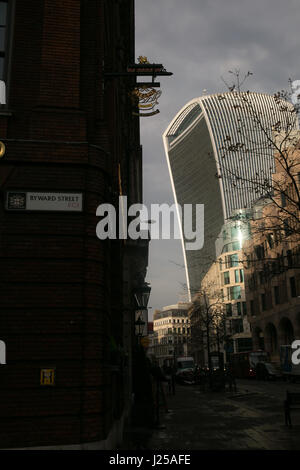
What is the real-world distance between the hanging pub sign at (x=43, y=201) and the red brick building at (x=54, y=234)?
3 cm

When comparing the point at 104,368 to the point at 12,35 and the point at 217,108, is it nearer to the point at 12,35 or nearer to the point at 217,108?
the point at 12,35

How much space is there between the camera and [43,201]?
322 inches

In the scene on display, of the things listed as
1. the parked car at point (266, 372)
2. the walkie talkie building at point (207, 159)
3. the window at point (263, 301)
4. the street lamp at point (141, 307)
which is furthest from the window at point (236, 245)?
the street lamp at point (141, 307)

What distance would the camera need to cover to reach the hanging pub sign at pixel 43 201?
811cm

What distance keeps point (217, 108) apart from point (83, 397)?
143830 millimetres

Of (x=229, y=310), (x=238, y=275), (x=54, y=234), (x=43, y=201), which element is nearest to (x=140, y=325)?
(x=54, y=234)

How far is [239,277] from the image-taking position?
98.4 meters

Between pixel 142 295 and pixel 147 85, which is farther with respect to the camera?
pixel 142 295

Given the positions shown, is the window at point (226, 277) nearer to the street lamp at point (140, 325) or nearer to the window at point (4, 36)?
the street lamp at point (140, 325)

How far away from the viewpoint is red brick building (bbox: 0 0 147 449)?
737 cm

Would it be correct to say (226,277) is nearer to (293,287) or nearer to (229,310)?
(229,310)

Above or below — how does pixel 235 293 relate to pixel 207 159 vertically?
below

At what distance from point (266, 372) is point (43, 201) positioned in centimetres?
4160

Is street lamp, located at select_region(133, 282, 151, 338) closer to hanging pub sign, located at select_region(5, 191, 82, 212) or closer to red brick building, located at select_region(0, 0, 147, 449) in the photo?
red brick building, located at select_region(0, 0, 147, 449)
